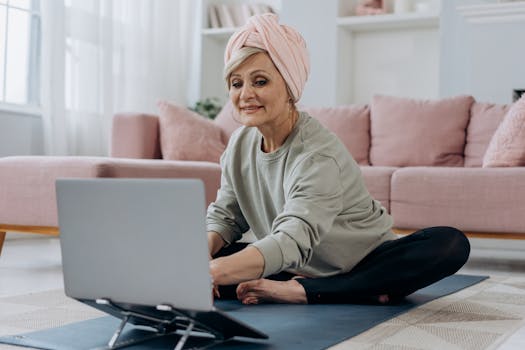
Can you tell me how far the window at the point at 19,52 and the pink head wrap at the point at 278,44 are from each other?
2813 mm

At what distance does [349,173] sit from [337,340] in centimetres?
48

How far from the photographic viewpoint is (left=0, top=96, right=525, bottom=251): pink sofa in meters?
3.01

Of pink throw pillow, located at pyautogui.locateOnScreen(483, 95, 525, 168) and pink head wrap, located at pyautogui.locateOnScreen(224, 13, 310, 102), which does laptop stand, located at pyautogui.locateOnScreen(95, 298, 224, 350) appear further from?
pink throw pillow, located at pyautogui.locateOnScreen(483, 95, 525, 168)

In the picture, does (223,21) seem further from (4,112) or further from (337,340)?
(337,340)

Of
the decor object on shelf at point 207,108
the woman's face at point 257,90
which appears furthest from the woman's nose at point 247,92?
the decor object on shelf at point 207,108

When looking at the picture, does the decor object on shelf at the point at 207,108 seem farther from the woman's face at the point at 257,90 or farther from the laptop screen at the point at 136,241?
the laptop screen at the point at 136,241

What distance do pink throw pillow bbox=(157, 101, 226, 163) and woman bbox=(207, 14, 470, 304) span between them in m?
1.96

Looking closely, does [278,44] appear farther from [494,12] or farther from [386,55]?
[386,55]

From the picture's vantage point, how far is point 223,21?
6008mm

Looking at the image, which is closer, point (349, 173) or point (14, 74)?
point (349, 173)

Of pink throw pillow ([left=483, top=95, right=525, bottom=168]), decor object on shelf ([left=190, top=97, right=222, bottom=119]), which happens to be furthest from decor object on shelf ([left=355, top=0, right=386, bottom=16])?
pink throw pillow ([left=483, top=95, right=525, bottom=168])

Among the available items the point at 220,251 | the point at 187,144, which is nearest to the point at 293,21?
the point at 187,144

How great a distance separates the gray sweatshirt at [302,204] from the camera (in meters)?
1.69

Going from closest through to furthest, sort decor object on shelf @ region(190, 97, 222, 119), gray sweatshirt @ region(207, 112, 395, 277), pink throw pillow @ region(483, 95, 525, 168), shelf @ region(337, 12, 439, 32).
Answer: gray sweatshirt @ region(207, 112, 395, 277)
pink throw pillow @ region(483, 95, 525, 168)
shelf @ region(337, 12, 439, 32)
decor object on shelf @ region(190, 97, 222, 119)
